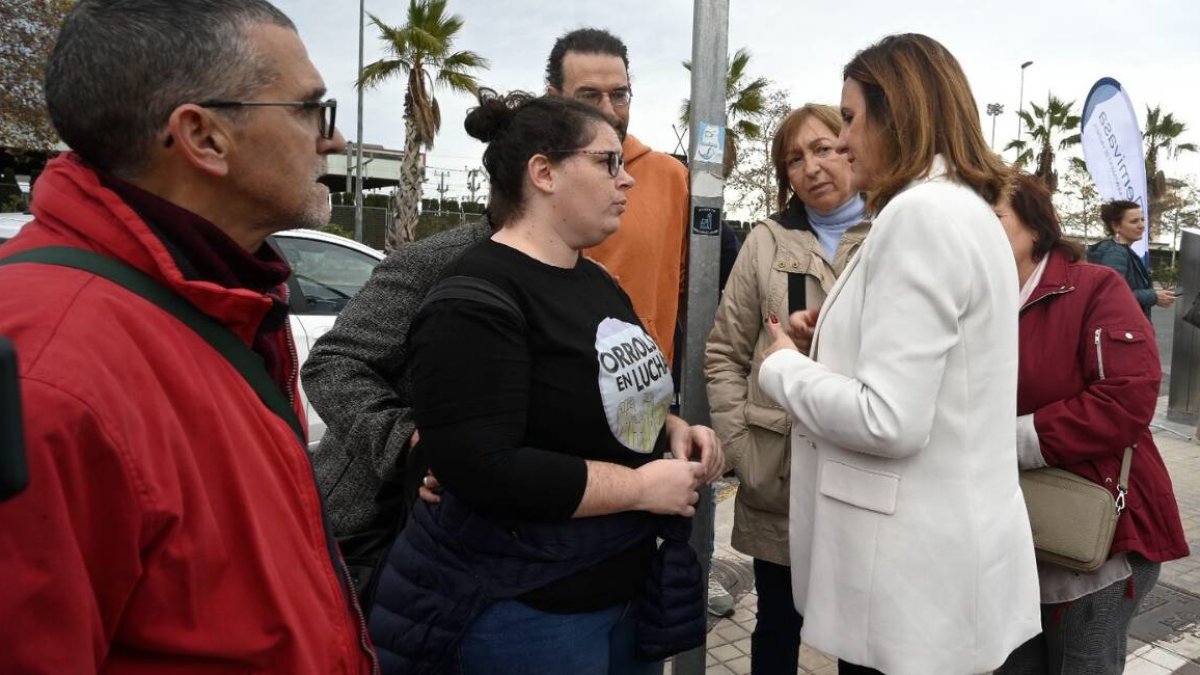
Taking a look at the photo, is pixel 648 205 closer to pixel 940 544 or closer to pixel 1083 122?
pixel 940 544

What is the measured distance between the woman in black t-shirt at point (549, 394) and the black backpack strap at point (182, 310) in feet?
1.01

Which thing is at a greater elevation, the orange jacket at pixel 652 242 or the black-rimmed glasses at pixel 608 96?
the black-rimmed glasses at pixel 608 96

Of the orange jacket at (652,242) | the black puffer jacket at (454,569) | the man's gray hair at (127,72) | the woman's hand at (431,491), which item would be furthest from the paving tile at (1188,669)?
the man's gray hair at (127,72)

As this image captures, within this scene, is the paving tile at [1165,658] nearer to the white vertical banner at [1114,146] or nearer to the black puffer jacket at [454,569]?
the black puffer jacket at [454,569]

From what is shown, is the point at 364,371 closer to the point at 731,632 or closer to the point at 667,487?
the point at 667,487

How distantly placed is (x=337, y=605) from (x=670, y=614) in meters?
0.79

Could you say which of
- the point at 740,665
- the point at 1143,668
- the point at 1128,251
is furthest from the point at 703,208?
the point at 1128,251

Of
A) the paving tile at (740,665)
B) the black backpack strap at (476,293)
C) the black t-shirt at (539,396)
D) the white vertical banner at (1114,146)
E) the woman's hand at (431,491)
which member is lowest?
the paving tile at (740,665)

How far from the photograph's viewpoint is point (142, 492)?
0.88 m

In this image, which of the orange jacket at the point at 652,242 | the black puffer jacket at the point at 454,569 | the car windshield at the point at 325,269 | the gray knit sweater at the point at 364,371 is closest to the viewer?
the black puffer jacket at the point at 454,569

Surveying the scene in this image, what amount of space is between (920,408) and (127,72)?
56.2 inches

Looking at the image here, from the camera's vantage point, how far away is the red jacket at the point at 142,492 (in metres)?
0.81

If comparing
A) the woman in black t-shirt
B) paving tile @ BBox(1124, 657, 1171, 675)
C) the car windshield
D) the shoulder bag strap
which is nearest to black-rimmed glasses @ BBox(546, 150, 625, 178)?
the woman in black t-shirt

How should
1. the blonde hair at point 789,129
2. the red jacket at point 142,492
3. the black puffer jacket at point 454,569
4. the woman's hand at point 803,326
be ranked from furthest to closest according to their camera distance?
the blonde hair at point 789,129
the woman's hand at point 803,326
the black puffer jacket at point 454,569
the red jacket at point 142,492
